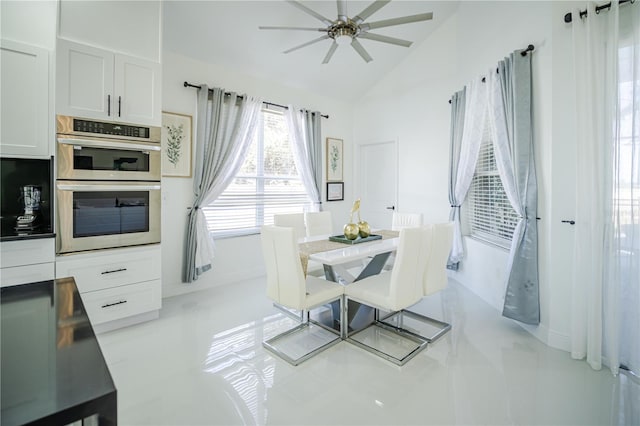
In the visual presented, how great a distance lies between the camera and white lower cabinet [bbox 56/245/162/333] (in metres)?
2.66

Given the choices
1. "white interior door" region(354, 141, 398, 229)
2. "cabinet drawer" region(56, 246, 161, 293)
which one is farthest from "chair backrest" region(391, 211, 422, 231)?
"cabinet drawer" region(56, 246, 161, 293)

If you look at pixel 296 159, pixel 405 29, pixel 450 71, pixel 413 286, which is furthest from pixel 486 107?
pixel 296 159

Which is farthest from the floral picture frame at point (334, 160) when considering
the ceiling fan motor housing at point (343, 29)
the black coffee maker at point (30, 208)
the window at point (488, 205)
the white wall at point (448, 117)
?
the black coffee maker at point (30, 208)

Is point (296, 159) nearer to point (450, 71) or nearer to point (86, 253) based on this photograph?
point (450, 71)

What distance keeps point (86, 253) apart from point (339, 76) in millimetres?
4122

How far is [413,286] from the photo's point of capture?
2559 mm

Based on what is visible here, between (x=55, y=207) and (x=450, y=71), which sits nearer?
(x=55, y=207)

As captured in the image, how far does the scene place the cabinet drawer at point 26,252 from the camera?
229cm

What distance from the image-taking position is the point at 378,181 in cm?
564

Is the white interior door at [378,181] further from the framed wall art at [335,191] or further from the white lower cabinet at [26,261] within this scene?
the white lower cabinet at [26,261]

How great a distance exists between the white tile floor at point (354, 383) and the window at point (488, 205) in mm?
1039

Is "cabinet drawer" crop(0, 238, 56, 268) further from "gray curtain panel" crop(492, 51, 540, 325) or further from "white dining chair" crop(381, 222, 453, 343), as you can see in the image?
"gray curtain panel" crop(492, 51, 540, 325)

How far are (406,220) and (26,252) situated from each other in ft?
12.0

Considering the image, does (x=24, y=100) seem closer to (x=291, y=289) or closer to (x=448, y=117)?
(x=291, y=289)
